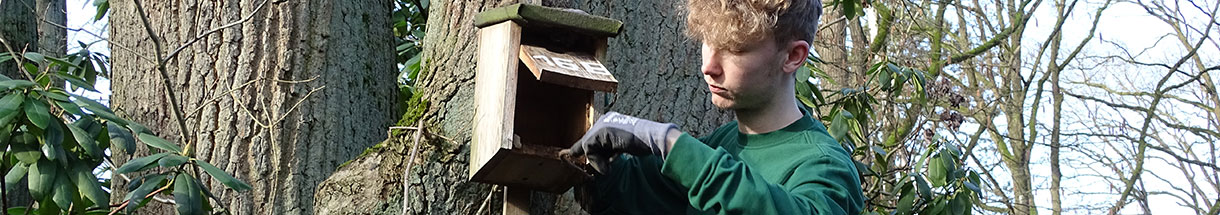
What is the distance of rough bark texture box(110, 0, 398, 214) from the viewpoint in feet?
10.7

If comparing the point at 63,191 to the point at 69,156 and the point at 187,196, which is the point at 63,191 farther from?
the point at 187,196

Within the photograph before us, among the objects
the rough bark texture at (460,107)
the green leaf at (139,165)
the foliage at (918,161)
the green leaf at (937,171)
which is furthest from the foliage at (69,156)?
the green leaf at (937,171)

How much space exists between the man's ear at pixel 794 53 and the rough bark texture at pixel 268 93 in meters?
1.52

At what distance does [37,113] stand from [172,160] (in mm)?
284

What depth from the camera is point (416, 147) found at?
248cm

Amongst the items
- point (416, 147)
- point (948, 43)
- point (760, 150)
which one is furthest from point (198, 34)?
point (948, 43)

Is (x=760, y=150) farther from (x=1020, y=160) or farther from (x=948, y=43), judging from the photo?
(x=1020, y=160)

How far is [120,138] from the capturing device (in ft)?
9.06

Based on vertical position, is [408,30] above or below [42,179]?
above

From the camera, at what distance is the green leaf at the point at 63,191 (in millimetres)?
2672

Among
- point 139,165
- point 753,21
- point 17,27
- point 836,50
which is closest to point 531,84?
point 753,21

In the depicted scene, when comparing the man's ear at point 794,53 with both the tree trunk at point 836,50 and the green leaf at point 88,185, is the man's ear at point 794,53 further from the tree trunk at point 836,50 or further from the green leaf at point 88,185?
the tree trunk at point 836,50

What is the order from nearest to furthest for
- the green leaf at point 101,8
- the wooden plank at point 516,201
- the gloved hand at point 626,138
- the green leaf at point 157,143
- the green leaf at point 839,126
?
the gloved hand at point 626,138
the wooden plank at point 516,201
the green leaf at point 157,143
the green leaf at point 839,126
the green leaf at point 101,8

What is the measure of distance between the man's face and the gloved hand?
0.21 meters
